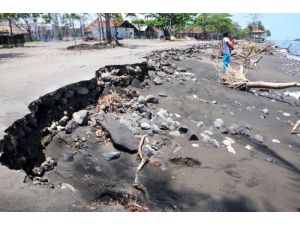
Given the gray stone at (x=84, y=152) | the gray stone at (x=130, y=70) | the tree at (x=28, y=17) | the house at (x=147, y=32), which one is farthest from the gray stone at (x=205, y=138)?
the house at (x=147, y=32)

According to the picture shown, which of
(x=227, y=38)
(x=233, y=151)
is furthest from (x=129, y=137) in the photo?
(x=227, y=38)

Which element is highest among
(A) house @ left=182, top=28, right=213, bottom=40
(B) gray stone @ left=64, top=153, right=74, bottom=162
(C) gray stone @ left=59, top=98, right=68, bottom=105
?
(C) gray stone @ left=59, top=98, right=68, bottom=105

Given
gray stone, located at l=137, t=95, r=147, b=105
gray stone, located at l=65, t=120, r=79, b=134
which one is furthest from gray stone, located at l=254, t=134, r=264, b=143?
gray stone, located at l=65, t=120, r=79, b=134

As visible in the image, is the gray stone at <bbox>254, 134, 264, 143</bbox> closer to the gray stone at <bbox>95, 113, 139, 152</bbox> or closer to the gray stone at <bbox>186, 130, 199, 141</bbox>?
the gray stone at <bbox>186, 130, 199, 141</bbox>

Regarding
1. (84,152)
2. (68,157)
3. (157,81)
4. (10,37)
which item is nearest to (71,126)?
(84,152)

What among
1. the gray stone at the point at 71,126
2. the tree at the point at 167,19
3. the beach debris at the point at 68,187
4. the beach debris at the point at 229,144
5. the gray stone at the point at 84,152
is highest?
the tree at the point at 167,19

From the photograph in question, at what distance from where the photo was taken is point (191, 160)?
16.4 feet

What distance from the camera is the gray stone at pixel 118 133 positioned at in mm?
5016

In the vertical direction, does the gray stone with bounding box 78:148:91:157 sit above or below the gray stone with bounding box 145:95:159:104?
below

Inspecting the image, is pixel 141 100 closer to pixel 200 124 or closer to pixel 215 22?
pixel 200 124

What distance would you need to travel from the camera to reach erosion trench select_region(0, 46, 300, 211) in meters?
3.89

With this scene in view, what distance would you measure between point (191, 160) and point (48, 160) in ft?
6.59

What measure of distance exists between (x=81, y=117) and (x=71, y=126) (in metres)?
0.29

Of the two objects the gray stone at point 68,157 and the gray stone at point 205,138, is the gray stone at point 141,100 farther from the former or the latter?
the gray stone at point 68,157
